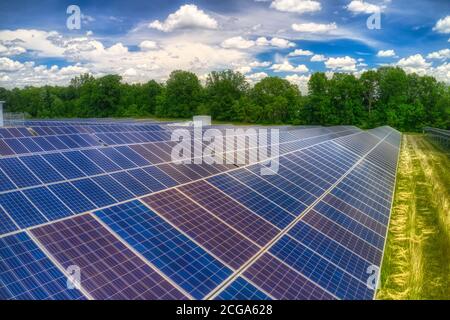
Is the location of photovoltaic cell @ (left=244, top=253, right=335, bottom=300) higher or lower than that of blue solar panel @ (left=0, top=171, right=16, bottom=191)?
lower

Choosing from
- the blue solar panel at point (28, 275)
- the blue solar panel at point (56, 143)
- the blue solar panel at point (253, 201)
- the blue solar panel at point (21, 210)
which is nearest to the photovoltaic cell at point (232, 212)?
the blue solar panel at point (253, 201)

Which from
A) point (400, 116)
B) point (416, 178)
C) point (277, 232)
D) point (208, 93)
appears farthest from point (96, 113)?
point (277, 232)

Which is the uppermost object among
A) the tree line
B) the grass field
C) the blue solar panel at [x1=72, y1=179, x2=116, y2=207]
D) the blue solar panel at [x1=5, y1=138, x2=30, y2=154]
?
the tree line

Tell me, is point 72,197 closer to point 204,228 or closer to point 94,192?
point 94,192

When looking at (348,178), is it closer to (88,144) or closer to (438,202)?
(438,202)

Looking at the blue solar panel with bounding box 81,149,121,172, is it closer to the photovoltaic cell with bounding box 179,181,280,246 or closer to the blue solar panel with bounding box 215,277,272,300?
the photovoltaic cell with bounding box 179,181,280,246

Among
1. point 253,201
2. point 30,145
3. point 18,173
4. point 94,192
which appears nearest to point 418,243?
point 253,201

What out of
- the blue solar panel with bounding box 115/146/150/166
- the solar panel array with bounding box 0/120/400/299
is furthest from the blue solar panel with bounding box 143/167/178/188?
the blue solar panel with bounding box 115/146/150/166
